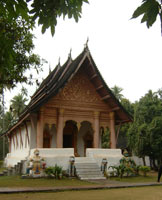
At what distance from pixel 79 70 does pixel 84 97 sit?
1729mm

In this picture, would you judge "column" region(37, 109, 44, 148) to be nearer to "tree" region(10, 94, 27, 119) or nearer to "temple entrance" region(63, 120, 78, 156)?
"temple entrance" region(63, 120, 78, 156)

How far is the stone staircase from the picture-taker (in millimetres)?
11422

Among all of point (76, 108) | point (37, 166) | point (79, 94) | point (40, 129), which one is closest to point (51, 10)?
point (37, 166)

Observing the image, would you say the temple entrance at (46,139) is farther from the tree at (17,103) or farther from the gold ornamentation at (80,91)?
the tree at (17,103)

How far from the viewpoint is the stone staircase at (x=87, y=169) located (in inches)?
450

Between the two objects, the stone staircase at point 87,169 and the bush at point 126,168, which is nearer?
the stone staircase at point 87,169

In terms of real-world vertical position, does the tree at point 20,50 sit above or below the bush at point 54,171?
above

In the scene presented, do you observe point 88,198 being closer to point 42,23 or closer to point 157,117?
point 42,23

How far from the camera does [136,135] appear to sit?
68.9 ft

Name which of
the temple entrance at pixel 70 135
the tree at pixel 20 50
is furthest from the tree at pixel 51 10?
the temple entrance at pixel 70 135

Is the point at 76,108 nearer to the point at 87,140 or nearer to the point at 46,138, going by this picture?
the point at 46,138

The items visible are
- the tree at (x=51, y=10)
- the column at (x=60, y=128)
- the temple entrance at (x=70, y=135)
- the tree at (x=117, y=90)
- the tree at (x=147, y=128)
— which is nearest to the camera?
the tree at (x=51, y=10)

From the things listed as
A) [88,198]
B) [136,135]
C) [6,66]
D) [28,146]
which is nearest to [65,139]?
[28,146]

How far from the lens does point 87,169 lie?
12023 mm
